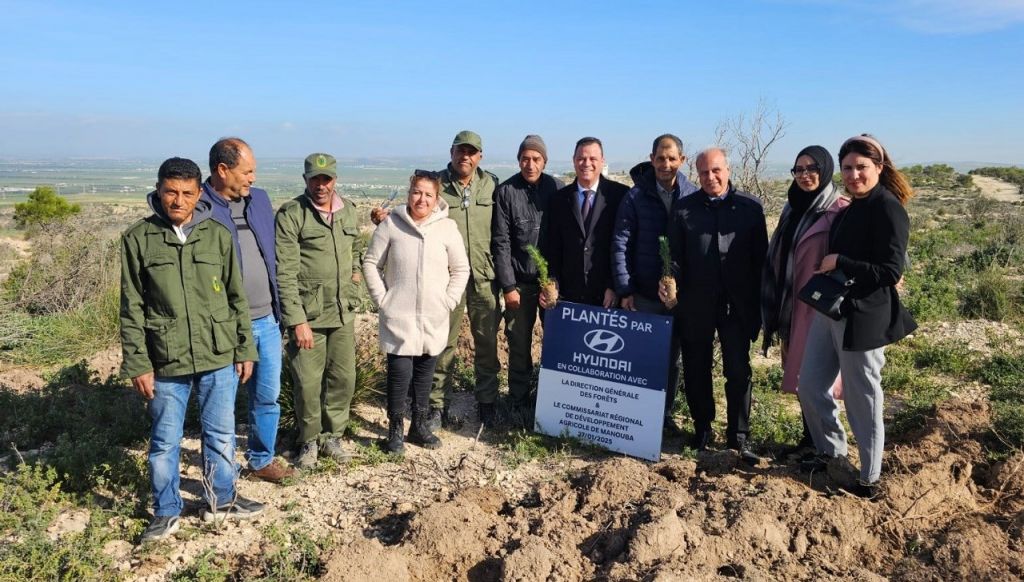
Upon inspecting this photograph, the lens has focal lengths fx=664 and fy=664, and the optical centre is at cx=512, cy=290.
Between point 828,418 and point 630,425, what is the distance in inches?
54.3

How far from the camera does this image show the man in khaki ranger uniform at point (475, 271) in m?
5.00

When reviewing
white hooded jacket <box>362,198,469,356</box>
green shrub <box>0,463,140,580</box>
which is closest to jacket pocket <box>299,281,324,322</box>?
white hooded jacket <box>362,198,469,356</box>

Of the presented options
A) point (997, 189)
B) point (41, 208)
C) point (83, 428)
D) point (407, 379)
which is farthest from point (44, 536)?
point (997, 189)

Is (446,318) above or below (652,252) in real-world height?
below

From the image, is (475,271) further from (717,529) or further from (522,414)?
(717,529)

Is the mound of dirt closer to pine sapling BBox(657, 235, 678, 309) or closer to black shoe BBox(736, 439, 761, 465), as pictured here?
black shoe BBox(736, 439, 761, 465)

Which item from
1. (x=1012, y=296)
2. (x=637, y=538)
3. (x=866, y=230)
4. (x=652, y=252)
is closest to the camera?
(x=637, y=538)

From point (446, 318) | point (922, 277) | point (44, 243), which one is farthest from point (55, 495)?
point (922, 277)

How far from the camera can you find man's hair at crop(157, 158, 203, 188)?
334 centimetres

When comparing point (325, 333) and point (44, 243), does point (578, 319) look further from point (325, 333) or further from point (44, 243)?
point (44, 243)

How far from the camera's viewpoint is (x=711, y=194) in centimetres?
452

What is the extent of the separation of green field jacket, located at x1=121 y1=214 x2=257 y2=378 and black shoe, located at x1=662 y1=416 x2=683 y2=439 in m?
3.38

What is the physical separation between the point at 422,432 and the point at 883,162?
3583mm

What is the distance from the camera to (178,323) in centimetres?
348
